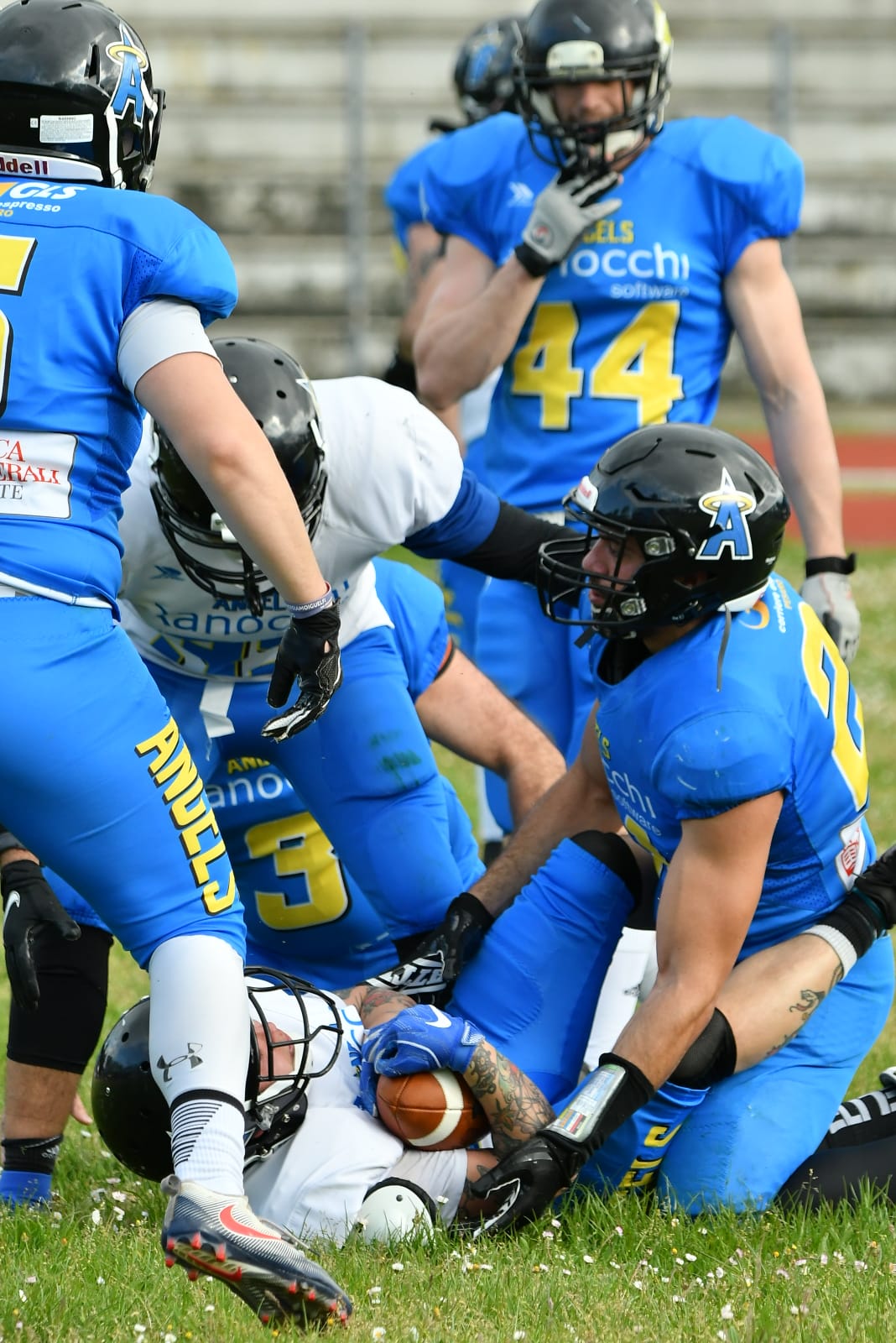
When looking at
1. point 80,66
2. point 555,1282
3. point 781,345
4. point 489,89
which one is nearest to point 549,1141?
point 555,1282

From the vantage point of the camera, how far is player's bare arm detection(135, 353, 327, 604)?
2.83 m

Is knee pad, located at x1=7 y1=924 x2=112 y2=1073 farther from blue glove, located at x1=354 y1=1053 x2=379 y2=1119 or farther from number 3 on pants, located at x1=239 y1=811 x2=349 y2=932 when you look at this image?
blue glove, located at x1=354 y1=1053 x2=379 y2=1119

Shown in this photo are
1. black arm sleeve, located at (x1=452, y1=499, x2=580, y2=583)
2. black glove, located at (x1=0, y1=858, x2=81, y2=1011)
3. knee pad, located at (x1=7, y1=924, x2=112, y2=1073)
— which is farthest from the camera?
black arm sleeve, located at (x1=452, y1=499, x2=580, y2=583)

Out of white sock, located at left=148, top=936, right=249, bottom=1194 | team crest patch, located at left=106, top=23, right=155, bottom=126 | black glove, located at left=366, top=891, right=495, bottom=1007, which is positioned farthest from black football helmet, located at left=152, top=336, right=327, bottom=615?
white sock, located at left=148, top=936, right=249, bottom=1194

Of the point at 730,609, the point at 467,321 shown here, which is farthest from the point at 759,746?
the point at 467,321

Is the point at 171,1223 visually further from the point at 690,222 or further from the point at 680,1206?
the point at 690,222

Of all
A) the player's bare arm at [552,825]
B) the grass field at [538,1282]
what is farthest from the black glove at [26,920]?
the player's bare arm at [552,825]

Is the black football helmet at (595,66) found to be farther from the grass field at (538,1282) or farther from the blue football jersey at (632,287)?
the grass field at (538,1282)

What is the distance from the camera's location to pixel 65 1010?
12.4 ft

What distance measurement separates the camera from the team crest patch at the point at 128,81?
120 inches

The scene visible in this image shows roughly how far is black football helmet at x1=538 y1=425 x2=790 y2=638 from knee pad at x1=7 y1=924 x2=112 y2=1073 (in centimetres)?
123

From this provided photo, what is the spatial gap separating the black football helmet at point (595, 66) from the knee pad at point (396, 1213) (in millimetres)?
2622

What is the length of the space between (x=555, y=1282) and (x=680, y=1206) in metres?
0.56

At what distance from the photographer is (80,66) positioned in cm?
303
